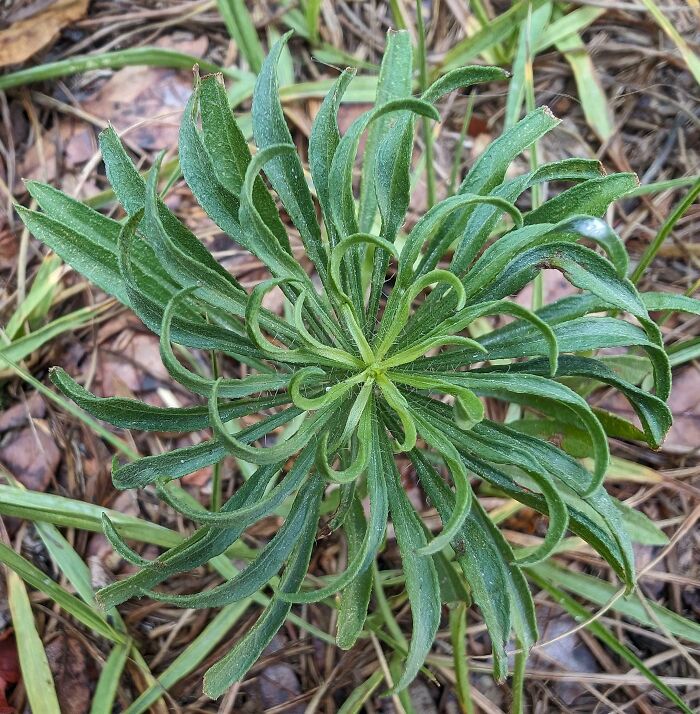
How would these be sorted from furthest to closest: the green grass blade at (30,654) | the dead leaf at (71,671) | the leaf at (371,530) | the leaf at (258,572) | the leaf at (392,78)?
the dead leaf at (71,671), the green grass blade at (30,654), the leaf at (392,78), the leaf at (258,572), the leaf at (371,530)

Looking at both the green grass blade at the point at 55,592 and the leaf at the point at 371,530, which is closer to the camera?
the leaf at the point at 371,530

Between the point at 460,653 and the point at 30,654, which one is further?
the point at 30,654

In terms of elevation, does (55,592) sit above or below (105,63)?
below

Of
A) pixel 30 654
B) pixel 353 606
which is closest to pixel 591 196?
pixel 353 606

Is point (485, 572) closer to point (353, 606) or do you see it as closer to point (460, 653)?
point (353, 606)

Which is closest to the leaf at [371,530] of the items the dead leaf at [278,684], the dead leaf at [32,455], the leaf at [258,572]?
the leaf at [258,572]

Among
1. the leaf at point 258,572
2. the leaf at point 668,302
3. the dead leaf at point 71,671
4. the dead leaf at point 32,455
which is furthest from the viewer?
the dead leaf at point 32,455

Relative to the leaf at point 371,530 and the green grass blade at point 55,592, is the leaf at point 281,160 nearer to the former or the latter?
the leaf at point 371,530
